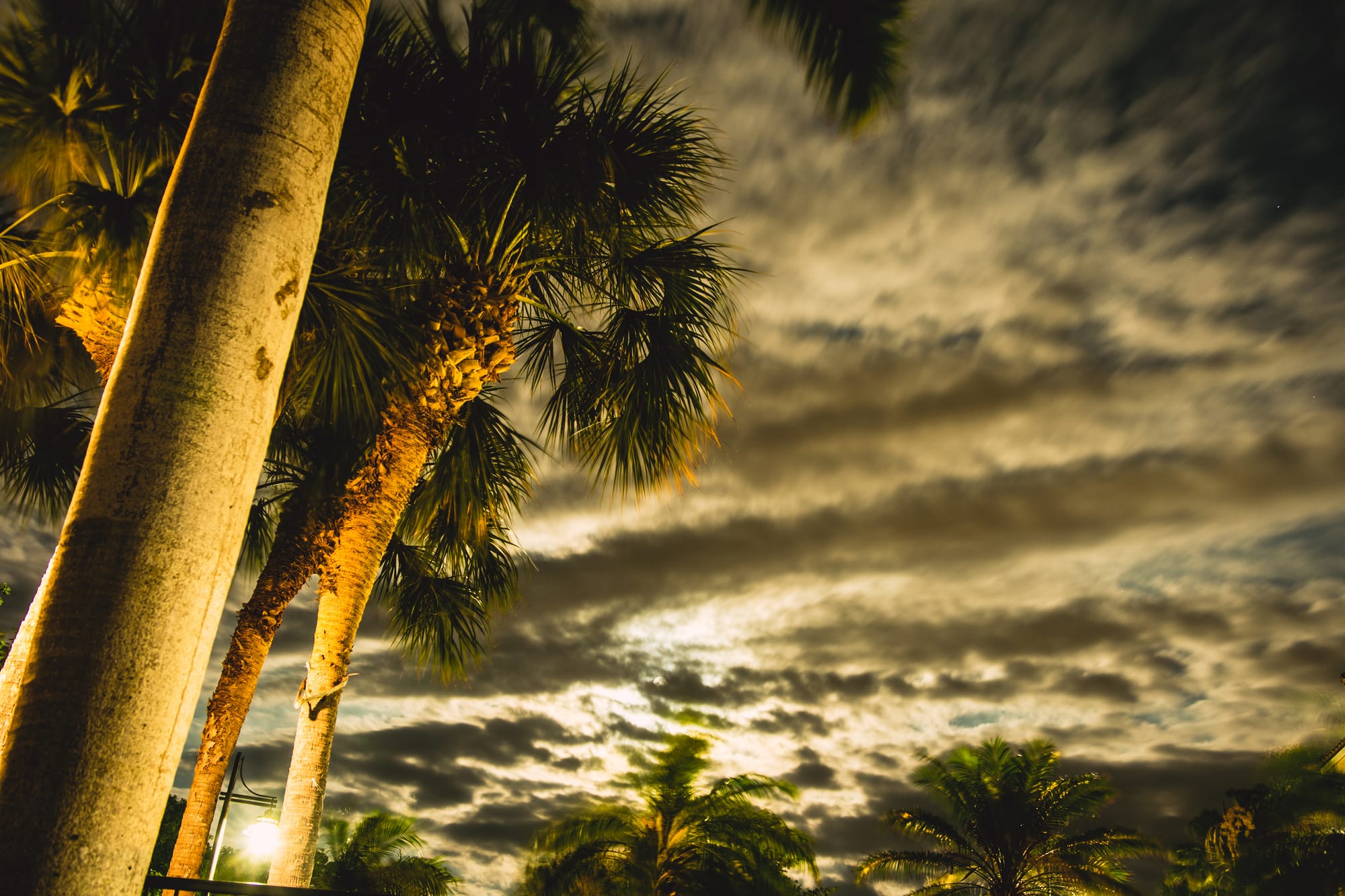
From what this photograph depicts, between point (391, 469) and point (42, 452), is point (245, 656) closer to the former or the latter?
point (391, 469)

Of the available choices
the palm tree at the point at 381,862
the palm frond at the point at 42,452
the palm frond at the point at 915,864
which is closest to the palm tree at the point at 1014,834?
the palm frond at the point at 915,864

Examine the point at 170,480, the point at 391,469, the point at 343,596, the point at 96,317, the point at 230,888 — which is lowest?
the point at 230,888

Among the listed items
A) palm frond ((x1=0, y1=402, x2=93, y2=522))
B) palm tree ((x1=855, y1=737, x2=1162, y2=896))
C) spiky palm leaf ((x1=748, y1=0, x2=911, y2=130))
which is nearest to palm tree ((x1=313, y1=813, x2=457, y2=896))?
palm tree ((x1=855, y1=737, x2=1162, y2=896))

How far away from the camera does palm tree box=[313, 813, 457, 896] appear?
25.5 m

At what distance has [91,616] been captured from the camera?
154cm

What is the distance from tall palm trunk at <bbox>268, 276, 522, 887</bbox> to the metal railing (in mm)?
3184

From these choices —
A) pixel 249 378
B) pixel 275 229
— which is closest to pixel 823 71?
pixel 275 229

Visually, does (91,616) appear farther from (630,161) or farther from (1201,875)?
(1201,875)

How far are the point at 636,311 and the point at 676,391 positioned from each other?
0.87 m

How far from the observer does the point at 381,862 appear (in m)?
27.8

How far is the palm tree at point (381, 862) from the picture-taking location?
83.8 feet

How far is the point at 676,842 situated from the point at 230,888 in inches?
735

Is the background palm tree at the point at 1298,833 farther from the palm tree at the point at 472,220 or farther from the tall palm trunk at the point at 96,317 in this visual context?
the tall palm trunk at the point at 96,317

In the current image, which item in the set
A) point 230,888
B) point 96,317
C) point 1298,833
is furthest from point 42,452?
point 1298,833
